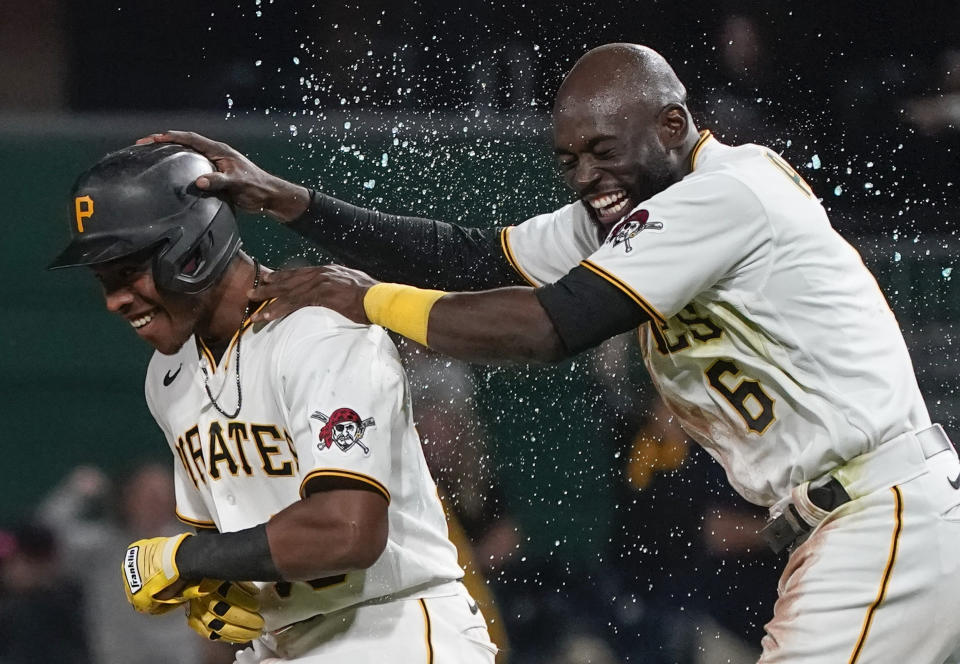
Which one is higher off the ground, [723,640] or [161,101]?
[161,101]

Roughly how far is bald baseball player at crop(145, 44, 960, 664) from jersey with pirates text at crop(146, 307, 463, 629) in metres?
0.14

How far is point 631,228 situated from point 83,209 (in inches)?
47.0

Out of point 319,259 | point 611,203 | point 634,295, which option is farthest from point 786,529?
point 319,259

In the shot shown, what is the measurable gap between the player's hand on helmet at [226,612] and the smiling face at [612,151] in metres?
1.26

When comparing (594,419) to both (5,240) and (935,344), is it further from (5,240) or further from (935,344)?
(5,240)

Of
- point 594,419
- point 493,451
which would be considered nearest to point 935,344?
point 594,419

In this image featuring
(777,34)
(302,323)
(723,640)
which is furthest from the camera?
(777,34)

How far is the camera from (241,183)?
307cm

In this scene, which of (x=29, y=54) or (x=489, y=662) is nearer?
(x=489, y=662)

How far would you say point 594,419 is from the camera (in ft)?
19.7

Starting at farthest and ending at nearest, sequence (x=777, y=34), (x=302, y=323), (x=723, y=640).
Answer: (x=777, y=34)
(x=723, y=640)
(x=302, y=323)

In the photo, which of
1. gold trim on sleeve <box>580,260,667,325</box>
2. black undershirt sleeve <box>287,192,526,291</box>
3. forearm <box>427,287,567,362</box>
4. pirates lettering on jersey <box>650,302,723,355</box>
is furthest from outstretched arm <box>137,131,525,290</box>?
gold trim on sleeve <box>580,260,667,325</box>

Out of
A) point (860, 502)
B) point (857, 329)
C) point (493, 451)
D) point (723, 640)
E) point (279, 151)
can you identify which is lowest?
point (723, 640)

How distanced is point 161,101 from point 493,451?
2.33 m
